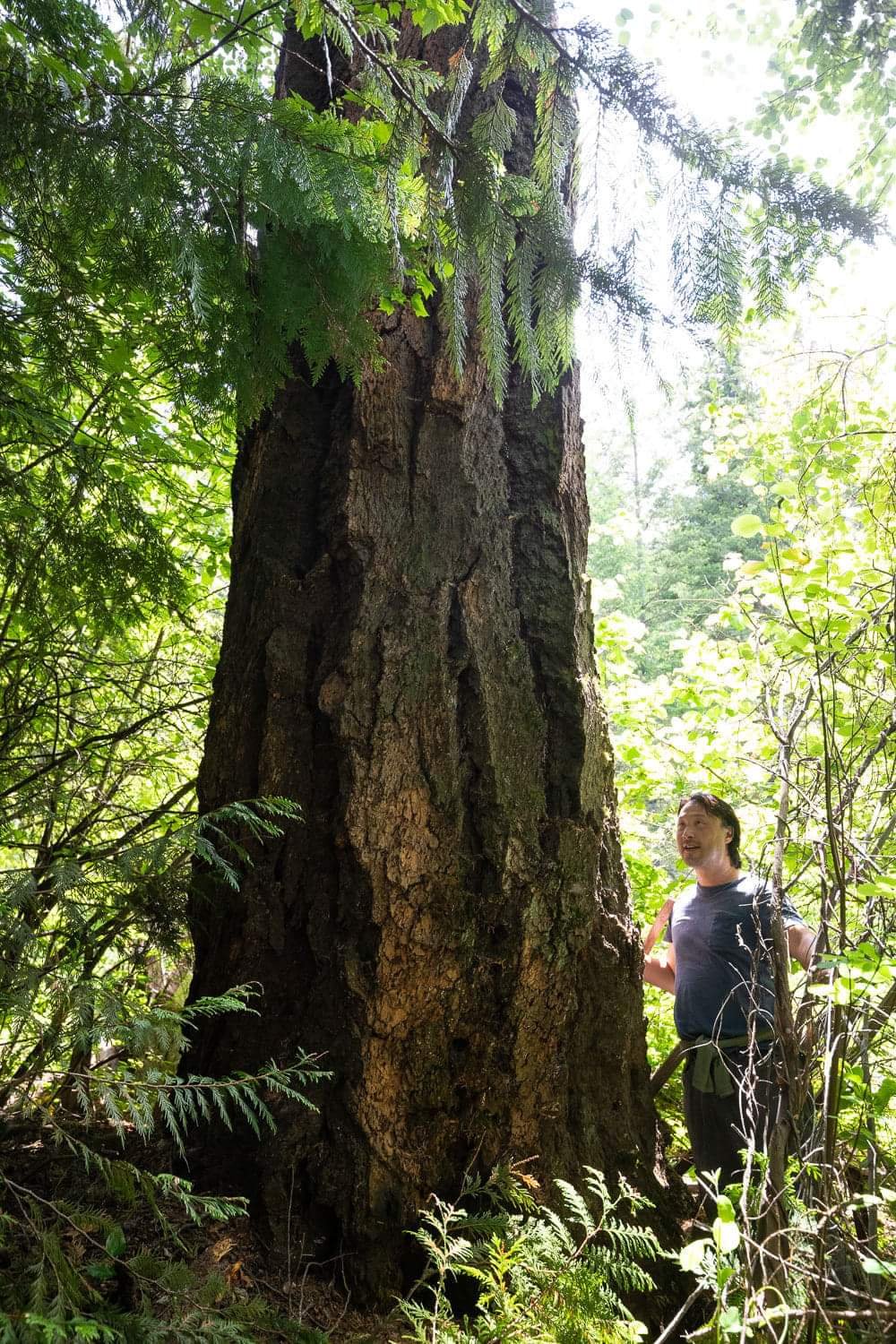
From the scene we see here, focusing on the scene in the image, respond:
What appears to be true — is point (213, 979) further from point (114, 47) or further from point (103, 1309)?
point (114, 47)

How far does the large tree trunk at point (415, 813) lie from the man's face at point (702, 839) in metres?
0.65

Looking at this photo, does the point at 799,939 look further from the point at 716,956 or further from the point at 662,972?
the point at 662,972

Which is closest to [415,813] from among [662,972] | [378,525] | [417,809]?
[417,809]

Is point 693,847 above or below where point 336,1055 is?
above

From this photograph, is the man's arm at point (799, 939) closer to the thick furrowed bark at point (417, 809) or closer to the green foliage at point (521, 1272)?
the thick furrowed bark at point (417, 809)

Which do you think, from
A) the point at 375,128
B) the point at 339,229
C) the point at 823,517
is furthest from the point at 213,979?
the point at 823,517

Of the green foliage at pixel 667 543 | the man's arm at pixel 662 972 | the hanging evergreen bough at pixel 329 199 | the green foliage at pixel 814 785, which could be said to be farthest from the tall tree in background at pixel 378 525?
the green foliage at pixel 667 543

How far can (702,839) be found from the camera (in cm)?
321

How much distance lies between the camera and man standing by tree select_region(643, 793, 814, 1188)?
108 inches

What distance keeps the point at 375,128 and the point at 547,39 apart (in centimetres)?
43

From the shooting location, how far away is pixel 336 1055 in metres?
2.13

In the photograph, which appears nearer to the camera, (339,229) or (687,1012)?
(339,229)

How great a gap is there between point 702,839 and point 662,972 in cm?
63

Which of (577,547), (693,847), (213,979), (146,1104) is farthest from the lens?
(693,847)
